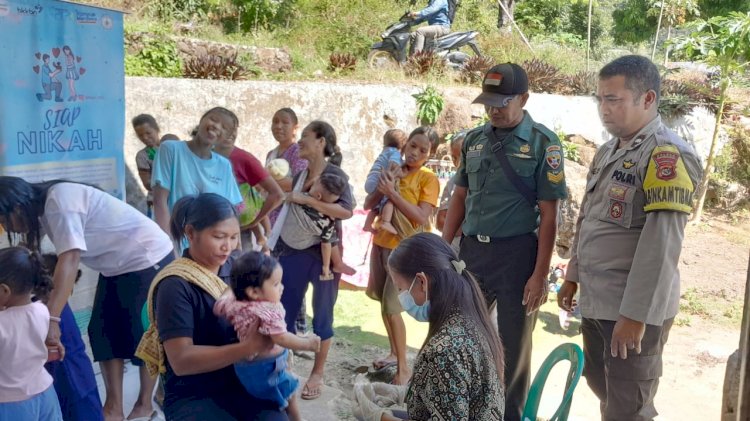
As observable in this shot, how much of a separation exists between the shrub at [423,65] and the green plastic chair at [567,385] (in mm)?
9704

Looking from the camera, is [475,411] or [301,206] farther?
[301,206]

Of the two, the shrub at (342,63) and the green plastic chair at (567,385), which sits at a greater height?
the shrub at (342,63)

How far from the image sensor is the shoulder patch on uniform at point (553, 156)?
345cm

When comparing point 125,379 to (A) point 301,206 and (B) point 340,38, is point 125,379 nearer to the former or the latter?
(A) point 301,206

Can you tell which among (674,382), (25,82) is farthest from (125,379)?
(674,382)

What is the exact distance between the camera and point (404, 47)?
1297 centimetres

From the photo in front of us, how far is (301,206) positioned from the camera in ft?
14.0

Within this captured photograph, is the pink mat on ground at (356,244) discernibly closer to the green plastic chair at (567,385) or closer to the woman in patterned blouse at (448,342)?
the green plastic chair at (567,385)

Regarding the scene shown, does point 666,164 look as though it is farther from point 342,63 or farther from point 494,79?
point 342,63

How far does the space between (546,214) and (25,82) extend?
269cm

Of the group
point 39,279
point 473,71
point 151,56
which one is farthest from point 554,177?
point 473,71

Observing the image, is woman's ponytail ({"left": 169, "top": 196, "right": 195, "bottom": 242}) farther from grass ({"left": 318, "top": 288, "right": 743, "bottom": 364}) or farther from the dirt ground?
grass ({"left": 318, "top": 288, "right": 743, "bottom": 364})

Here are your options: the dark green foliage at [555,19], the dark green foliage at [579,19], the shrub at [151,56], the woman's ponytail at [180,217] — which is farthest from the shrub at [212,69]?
the dark green foliage at [579,19]

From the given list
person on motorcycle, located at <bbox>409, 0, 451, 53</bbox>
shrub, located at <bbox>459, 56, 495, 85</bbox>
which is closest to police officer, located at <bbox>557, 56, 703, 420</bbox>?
shrub, located at <bbox>459, 56, 495, 85</bbox>
